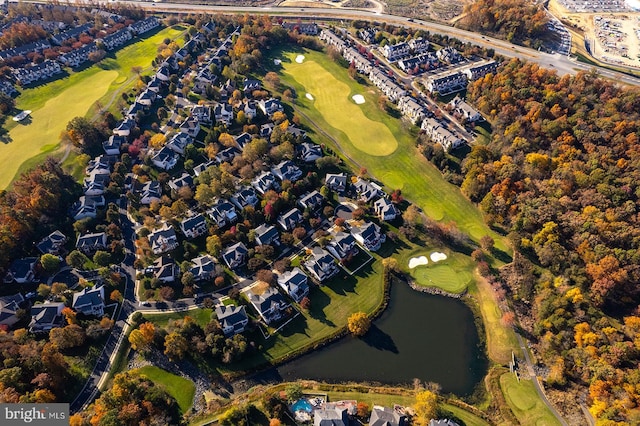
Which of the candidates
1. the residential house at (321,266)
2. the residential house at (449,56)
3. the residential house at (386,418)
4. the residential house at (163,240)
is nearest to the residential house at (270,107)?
the residential house at (163,240)

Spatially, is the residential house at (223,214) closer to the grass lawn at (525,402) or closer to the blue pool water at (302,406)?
the blue pool water at (302,406)

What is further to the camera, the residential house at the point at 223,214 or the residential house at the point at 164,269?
the residential house at the point at 223,214

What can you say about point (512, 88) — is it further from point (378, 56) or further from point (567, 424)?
point (567, 424)

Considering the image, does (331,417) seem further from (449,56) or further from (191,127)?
(449,56)

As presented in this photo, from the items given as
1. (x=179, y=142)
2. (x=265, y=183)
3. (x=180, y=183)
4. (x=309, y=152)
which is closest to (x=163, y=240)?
(x=180, y=183)

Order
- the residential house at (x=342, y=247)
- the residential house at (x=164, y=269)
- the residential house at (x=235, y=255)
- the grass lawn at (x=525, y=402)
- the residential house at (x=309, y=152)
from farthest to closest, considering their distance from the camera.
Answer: the residential house at (x=309, y=152) < the residential house at (x=342, y=247) < the residential house at (x=235, y=255) < the residential house at (x=164, y=269) < the grass lawn at (x=525, y=402)

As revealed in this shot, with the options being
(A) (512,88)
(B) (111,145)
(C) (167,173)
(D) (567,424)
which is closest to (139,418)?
(C) (167,173)

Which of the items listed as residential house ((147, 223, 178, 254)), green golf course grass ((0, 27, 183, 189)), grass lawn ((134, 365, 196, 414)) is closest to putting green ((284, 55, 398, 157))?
residential house ((147, 223, 178, 254))

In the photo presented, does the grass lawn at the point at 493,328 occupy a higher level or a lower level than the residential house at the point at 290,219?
lower
